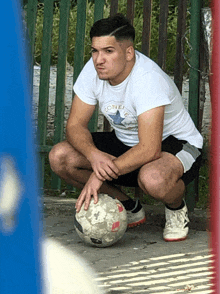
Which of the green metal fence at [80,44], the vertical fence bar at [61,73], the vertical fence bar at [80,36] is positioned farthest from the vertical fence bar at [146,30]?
the vertical fence bar at [61,73]

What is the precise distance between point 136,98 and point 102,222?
2.82ft

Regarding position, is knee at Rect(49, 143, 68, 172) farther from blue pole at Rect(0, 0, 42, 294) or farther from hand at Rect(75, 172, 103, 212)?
blue pole at Rect(0, 0, 42, 294)

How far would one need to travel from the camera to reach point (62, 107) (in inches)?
199

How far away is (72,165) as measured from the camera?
384 centimetres

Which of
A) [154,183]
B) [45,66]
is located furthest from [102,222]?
[45,66]

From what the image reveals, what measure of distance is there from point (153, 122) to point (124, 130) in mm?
523

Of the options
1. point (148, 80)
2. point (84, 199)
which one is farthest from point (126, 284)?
point (148, 80)

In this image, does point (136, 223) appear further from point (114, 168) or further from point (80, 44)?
point (80, 44)

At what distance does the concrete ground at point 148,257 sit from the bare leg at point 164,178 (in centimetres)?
34

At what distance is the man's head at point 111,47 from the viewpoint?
3391 mm

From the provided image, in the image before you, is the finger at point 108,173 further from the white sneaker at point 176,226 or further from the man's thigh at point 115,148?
the white sneaker at point 176,226

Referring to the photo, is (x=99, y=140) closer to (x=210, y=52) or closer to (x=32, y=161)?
(x=210, y=52)

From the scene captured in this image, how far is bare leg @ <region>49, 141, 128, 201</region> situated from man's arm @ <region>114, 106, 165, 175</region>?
53 centimetres

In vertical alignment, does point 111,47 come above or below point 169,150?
above
